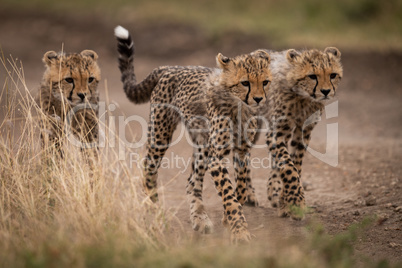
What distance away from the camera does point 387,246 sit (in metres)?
4.17

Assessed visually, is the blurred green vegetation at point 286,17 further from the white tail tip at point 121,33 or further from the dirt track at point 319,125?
the white tail tip at point 121,33

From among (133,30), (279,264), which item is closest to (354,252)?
(279,264)

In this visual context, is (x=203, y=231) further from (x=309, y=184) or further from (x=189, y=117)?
(x=309, y=184)

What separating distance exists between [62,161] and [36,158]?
0.36 metres

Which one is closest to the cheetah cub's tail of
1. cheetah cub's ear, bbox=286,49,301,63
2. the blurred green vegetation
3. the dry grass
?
the dry grass

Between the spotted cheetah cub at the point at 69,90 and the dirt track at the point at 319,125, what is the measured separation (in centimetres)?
21

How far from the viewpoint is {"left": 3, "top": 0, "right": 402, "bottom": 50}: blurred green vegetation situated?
1109 centimetres

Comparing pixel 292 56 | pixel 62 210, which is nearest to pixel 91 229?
pixel 62 210

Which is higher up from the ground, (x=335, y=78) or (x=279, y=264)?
(x=335, y=78)

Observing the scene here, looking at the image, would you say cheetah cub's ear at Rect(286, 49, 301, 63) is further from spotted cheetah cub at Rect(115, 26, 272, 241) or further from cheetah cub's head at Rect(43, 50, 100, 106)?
cheetah cub's head at Rect(43, 50, 100, 106)

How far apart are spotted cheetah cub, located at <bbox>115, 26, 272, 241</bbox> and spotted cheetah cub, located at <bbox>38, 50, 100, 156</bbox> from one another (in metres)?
0.56

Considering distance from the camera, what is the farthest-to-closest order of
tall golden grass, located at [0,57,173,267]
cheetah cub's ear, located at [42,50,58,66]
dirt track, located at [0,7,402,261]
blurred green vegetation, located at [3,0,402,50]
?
blurred green vegetation, located at [3,0,402,50], cheetah cub's ear, located at [42,50,58,66], dirt track, located at [0,7,402,261], tall golden grass, located at [0,57,173,267]

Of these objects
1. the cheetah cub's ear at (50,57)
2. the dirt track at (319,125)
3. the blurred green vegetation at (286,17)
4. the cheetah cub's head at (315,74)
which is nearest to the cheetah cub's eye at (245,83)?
the cheetah cub's head at (315,74)

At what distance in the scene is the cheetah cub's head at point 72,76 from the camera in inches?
189
